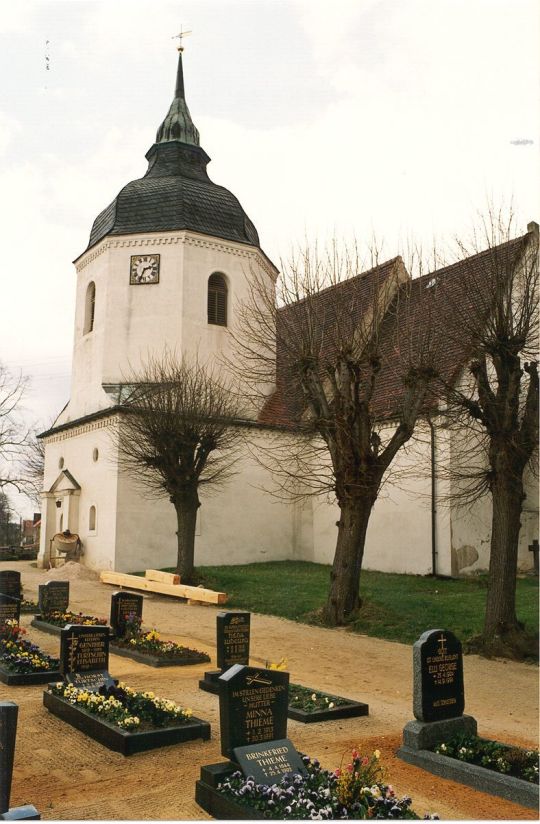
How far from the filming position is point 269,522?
2908cm

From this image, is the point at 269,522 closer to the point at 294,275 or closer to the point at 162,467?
the point at 162,467

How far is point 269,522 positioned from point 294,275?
44.7 feet

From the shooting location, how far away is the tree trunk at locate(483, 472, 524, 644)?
13609mm

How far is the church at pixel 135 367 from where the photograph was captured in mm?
25688

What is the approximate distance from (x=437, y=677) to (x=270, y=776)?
272cm

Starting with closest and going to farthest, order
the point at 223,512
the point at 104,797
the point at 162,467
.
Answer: the point at 104,797
the point at 162,467
the point at 223,512

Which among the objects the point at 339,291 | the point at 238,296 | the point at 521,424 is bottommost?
the point at 521,424

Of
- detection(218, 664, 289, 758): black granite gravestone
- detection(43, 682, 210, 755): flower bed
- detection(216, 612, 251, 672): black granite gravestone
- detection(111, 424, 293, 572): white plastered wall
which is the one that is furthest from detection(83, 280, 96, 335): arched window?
detection(218, 664, 289, 758): black granite gravestone

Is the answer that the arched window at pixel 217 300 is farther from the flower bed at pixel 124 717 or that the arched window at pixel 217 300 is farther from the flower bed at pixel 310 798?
the flower bed at pixel 310 798

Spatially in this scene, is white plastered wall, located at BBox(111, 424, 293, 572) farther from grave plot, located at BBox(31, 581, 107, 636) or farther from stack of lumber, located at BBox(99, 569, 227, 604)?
grave plot, located at BBox(31, 581, 107, 636)

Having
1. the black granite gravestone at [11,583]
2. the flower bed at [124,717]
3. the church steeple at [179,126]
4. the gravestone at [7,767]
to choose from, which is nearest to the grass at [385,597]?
the black granite gravestone at [11,583]

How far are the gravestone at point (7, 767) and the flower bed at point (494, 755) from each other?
4.34 meters

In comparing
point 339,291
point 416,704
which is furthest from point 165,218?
point 416,704

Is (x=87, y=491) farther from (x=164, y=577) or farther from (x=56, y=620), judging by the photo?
(x=56, y=620)
